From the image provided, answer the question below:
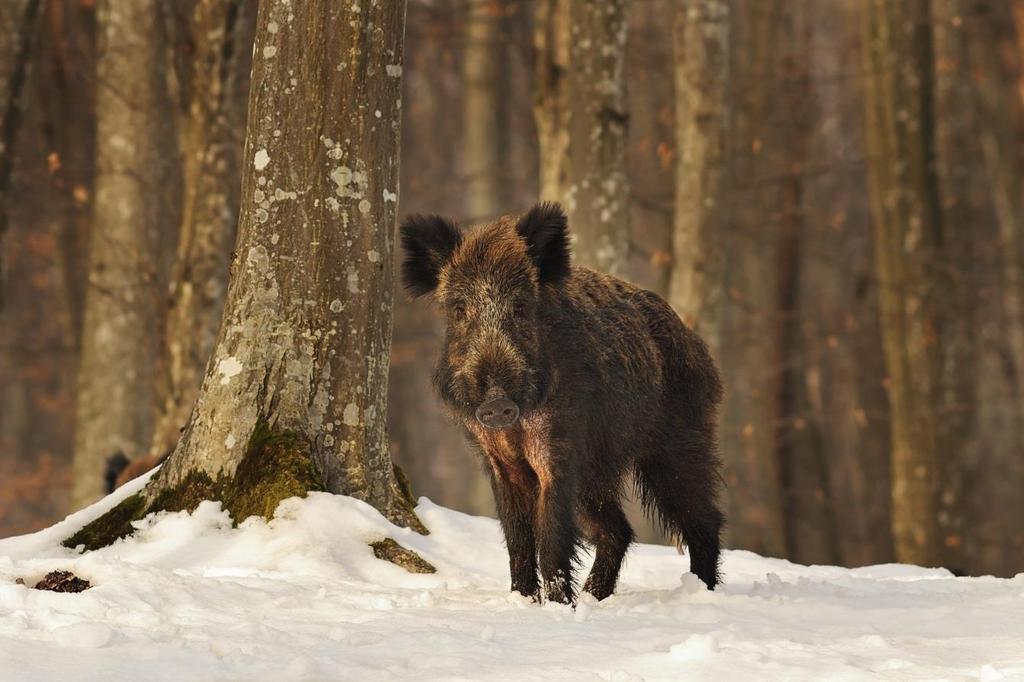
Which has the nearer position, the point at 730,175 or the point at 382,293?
the point at 382,293

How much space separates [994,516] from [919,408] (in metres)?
10.9

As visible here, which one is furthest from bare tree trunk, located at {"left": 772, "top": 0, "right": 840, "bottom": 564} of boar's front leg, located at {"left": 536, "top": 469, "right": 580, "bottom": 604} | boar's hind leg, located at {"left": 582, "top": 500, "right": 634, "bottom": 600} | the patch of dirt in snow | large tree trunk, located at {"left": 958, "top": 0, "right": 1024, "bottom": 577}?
the patch of dirt in snow

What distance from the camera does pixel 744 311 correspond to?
20.2 m

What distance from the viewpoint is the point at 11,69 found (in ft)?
42.0

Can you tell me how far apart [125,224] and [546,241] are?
31.6 feet

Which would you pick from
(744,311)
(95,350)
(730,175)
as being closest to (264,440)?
(95,350)

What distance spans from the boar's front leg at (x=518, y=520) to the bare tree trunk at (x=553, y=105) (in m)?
6.30

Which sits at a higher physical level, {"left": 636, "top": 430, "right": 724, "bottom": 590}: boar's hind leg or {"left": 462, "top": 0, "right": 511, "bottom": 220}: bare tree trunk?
{"left": 462, "top": 0, "right": 511, "bottom": 220}: bare tree trunk

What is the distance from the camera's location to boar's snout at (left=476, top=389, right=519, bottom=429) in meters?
6.71

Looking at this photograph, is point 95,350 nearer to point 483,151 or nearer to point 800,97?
point 483,151

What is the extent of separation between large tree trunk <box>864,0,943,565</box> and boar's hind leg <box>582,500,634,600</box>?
940 centimetres

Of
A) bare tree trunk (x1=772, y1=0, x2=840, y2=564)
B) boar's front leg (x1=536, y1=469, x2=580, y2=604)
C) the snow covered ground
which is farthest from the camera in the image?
bare tree trunk (x1=772, y1=0, x2=840, y2=564)

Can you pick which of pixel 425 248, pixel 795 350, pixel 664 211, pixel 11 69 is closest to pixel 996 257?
pixel 795 350

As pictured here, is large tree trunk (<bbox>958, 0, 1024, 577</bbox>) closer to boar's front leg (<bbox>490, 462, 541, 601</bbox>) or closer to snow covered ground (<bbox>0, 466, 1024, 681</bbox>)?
snow covered ground (<bbox>0, 466, 1024, 681</bbox>)
